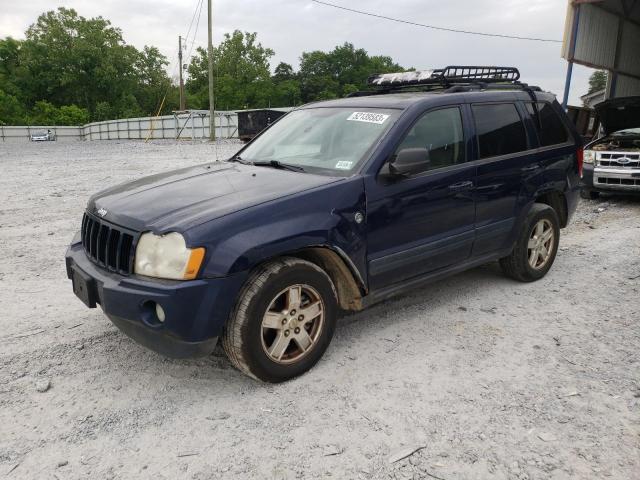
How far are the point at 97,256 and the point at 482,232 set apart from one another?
2.91 m

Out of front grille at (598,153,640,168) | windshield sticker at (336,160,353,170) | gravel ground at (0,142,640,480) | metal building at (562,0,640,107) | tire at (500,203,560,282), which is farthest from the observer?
metal building at (562,0,640,107)

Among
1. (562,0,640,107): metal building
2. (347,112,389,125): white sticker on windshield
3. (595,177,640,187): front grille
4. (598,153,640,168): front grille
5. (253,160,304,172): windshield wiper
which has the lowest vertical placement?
(595,177,640,187): front grille

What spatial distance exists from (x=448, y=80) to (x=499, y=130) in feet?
2.28

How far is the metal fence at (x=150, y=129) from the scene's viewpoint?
34781mm

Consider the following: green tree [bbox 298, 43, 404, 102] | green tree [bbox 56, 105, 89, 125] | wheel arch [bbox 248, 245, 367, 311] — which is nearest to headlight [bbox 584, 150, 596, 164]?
wheel arch [bbox 248, 245, 367, 311]

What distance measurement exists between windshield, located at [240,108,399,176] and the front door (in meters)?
0.24

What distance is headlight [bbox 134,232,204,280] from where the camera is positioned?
109 inches

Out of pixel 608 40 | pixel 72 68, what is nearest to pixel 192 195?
pixel 608 40

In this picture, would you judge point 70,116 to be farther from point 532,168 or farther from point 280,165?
point 532,168

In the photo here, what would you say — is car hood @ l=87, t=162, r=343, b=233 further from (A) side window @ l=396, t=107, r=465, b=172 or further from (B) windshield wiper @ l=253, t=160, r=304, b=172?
(A) side window @ l=396, t=107, r=465, b=172

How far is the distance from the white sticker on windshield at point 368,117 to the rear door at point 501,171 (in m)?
0.91

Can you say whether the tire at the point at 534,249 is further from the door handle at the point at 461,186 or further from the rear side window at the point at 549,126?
the door handle at the point at 461,186

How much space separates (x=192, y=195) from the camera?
10.8ft

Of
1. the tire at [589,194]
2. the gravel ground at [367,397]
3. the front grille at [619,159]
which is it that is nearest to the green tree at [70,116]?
the tire at [589,194]
